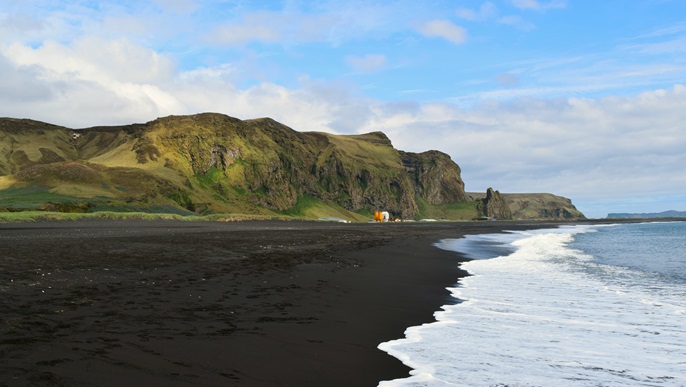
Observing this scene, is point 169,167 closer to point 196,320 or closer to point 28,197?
point 28,197

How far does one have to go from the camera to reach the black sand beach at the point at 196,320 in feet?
23.0

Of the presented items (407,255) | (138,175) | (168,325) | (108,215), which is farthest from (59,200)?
(168,325)

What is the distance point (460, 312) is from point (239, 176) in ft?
568

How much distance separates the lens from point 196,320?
10320mm

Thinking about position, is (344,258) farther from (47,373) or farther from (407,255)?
(47,373)

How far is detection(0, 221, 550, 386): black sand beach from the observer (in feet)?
23.0

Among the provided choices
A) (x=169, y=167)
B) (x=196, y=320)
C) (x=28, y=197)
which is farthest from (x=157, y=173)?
(x=196, y=320)

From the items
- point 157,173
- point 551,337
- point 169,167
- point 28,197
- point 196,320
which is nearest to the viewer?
point 196,320

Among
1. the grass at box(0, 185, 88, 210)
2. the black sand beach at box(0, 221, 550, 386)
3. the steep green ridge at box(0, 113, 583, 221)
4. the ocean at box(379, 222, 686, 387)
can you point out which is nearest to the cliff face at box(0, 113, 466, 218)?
the steep green ridge at box(0, 113, 583, 221)

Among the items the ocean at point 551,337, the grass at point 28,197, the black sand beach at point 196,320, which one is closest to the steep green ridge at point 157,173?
the grass at point 28,197

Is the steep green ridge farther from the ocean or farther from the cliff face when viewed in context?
the ocean

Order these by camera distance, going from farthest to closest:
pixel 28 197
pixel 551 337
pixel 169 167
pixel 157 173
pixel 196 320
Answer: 1. pixel 169 167
2. pixel 157 173
3. pixel 28 197
4. pixel 551 337
5. pixel 196 320

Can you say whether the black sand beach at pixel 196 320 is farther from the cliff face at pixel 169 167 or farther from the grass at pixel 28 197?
the cliff face at pixel 169 167

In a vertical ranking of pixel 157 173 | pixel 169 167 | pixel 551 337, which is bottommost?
pixel 551 337
